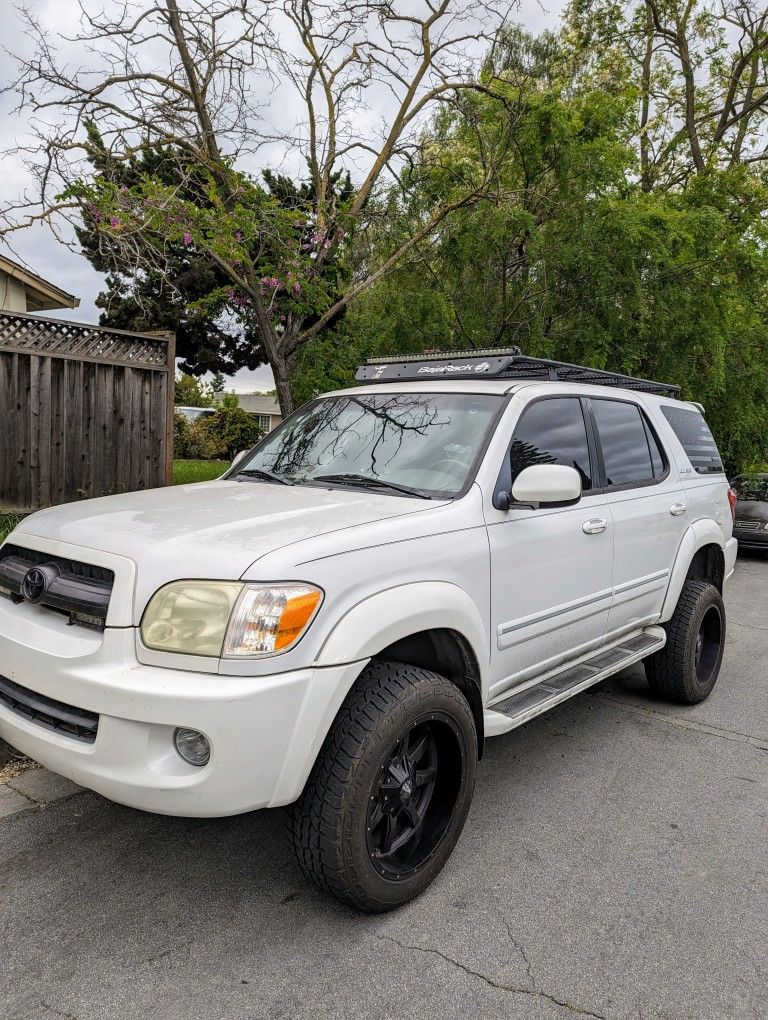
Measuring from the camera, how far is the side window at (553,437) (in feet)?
11.2

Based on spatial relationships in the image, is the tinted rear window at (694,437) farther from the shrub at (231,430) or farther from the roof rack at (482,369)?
the shrub at (231,430)

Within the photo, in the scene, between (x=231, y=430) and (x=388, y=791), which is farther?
(x=231, y=430)

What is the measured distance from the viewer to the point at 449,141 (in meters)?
9.88

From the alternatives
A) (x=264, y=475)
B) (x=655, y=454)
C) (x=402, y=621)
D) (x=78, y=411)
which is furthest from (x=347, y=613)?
(x=78, y=411)

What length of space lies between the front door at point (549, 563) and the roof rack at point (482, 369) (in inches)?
10.5

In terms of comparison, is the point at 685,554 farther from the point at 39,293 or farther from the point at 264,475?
the point at 39,293

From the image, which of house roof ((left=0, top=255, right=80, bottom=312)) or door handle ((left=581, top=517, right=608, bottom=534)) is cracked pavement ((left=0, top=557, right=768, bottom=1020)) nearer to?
door handle ((left=581, top=517, right=608, bottom=534))

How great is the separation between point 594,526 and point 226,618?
206 cm

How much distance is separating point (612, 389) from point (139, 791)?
3.29 m

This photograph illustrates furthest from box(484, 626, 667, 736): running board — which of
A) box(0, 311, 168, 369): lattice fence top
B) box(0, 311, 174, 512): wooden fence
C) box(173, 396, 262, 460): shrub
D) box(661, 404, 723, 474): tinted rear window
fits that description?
box(173, 396, 262, 460): shrub

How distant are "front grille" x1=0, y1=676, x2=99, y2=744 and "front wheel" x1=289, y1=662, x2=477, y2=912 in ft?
2.29

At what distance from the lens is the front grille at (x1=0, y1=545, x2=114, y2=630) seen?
241 cm

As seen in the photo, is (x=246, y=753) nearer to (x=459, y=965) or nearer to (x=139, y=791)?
(x=139, y=791)

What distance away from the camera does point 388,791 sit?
258cm
